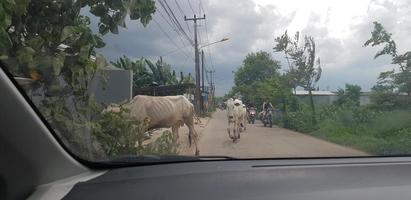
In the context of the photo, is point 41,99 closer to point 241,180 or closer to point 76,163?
point 76,163

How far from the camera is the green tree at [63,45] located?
3.89 m

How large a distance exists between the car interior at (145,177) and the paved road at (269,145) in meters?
0.76

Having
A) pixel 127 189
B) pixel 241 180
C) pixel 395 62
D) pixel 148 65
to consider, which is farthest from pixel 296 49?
pixel 127 189

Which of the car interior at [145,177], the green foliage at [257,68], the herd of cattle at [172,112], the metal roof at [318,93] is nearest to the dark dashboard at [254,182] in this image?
the car interior at [145,177]

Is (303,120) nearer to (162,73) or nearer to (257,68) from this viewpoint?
(257,68)

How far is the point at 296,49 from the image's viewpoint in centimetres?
397

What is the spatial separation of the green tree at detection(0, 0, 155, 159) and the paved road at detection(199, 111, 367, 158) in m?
1.17

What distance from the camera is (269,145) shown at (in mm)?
4367

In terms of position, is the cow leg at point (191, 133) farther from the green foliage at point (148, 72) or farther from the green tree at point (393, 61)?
the green tree at point (393, 61)

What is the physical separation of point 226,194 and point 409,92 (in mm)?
1962

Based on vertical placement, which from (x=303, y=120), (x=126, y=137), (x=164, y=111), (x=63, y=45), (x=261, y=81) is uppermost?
(x=63, y=45)

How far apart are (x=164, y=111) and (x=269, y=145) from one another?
7.93 feet

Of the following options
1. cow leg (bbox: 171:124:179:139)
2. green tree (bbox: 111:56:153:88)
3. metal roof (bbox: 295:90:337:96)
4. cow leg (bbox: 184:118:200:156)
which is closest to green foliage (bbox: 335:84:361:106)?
metal roof (bbox: 295:90:337:96)

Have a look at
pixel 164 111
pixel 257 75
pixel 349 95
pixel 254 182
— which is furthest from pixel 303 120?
pixel 254 182
